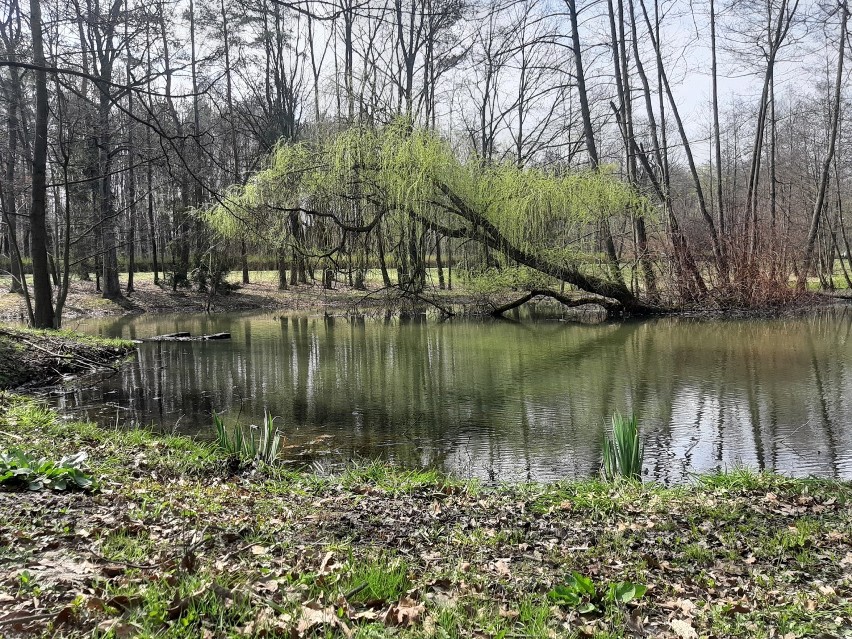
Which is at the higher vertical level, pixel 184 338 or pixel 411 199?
pixel 411 199

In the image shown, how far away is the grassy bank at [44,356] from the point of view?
9.84m

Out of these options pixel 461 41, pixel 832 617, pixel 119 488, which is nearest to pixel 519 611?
pixel 832 617

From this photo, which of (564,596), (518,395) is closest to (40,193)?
(518,395)

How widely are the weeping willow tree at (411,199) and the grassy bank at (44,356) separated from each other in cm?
458

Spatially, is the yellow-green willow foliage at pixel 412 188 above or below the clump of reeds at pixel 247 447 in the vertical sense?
above

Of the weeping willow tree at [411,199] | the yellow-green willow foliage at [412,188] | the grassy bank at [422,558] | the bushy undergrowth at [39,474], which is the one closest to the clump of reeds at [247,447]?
the grassy bank at [422,558]

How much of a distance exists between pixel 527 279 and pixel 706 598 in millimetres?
16307

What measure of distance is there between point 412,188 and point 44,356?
28.3 feet

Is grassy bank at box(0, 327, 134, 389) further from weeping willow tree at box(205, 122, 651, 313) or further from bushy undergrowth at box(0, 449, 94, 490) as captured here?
bushy undergrowth at box(0, 449, 94, 490)

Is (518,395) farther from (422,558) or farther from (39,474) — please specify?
(39,474)

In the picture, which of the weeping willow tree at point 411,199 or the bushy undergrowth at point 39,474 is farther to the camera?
the weeping willow tree at point 411,199

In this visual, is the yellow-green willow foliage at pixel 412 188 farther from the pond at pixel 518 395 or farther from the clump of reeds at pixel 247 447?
the clump of reeds at pixel 247 447

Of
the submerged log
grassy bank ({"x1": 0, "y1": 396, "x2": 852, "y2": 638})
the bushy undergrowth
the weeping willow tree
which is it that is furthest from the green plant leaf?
the submerged log

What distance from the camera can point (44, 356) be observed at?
10719mm
